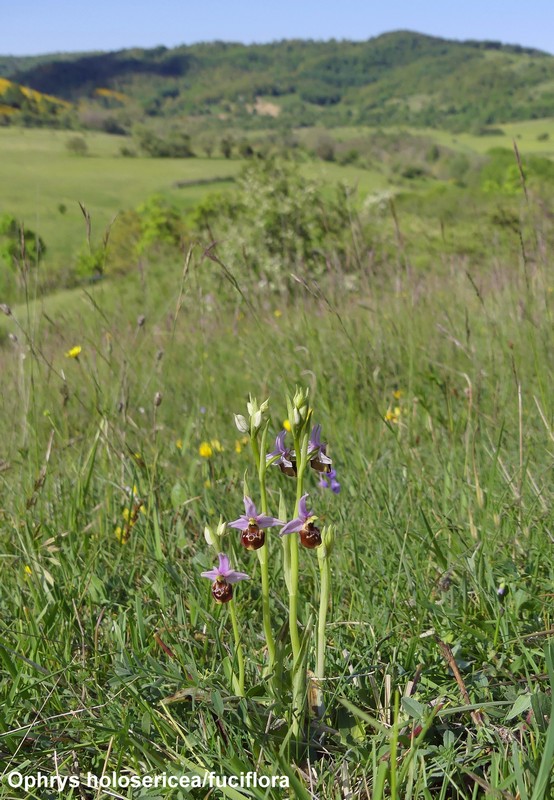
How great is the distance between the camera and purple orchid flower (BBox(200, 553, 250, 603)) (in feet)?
3.43

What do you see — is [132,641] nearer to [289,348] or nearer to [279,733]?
[279,733]

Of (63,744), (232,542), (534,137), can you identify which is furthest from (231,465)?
(534,137)

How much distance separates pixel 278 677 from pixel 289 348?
258 cm

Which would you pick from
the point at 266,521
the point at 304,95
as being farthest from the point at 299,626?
the point at 304,95

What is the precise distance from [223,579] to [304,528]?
17cm

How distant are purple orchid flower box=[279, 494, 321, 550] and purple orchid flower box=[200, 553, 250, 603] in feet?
0.37

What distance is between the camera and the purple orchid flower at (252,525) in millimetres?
1030

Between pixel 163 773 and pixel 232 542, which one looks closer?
pixel 163 773

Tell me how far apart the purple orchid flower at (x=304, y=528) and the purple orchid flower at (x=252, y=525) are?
0.03 meters

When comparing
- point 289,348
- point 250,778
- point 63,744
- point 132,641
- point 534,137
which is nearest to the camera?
point 250,778

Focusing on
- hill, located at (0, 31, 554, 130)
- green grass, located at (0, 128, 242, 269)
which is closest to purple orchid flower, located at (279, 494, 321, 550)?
green grass, located at (0, 128, 242, 269)

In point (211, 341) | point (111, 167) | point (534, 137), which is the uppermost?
point (534, 137)

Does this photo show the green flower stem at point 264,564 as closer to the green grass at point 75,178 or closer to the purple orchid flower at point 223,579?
the purple orchid flower at point 223,579

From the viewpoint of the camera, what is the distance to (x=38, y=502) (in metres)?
2.01
